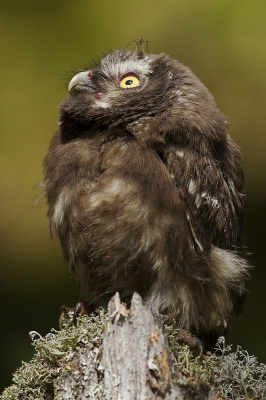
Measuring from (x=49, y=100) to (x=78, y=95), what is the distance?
1.39 m

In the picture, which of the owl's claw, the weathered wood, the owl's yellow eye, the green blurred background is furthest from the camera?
the green blurred background

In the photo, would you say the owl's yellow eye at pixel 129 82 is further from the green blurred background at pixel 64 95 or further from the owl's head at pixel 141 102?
the green blurred background at pixel 64 95

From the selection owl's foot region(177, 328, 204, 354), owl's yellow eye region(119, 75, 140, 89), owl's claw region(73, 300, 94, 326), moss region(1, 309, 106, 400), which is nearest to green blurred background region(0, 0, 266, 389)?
owl's yellow eye region(119, 75, 140, 89)

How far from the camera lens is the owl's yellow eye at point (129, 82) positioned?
4.00 m

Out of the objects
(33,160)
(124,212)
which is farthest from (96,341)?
(33,160)

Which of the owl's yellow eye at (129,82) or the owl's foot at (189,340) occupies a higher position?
the owl's yellow eye at (129,82)

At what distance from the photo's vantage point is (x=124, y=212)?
353cm

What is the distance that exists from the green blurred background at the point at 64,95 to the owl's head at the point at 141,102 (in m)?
1.15

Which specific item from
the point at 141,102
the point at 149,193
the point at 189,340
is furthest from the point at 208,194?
the point at 189,340

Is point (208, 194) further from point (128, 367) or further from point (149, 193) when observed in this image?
point (128, 367)

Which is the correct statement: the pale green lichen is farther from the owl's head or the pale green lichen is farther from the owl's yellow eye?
the owl's yellow eye

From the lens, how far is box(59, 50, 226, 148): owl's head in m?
3.72

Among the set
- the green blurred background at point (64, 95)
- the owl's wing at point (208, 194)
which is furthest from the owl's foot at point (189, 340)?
the green blurred background at point (64, 95)

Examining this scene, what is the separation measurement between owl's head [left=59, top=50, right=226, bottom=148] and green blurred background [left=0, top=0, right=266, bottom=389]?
1152 millimetres
